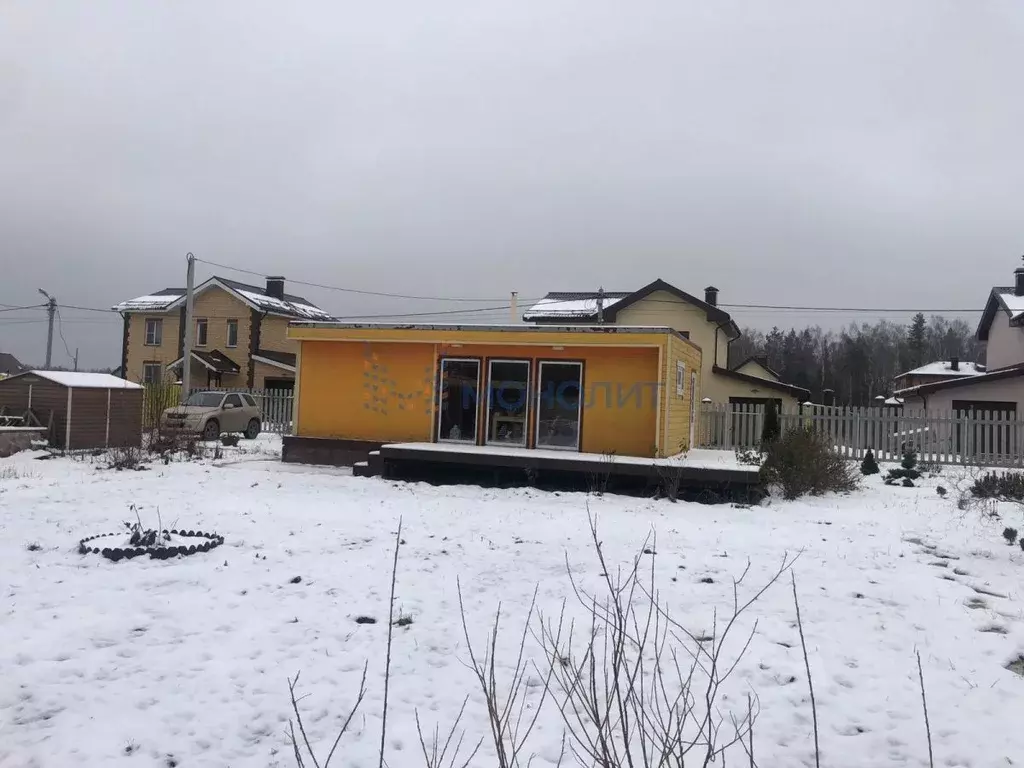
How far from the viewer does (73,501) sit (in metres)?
9.52

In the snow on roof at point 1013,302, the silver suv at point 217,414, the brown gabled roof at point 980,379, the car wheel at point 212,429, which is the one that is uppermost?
the snow on roof at point 1013,302

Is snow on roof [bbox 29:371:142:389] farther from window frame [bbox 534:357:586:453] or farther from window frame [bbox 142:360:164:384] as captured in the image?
window frame [bbox 142:360:164:384]

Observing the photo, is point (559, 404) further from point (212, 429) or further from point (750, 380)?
point (750, 380)

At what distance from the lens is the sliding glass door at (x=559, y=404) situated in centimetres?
1354

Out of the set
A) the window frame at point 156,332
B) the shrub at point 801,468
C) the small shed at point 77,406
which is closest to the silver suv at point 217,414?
the small shed at point 77,406

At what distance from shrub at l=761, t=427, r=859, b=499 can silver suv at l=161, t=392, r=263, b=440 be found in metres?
14.3

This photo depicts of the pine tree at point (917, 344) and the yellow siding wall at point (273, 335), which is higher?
the pine tree at point (917, 344)

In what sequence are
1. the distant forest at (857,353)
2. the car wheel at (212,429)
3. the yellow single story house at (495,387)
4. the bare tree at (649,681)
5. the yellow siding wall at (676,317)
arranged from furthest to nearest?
1. the distant forest at (857,353)
2. the yellow siding wall at (676,317)
3. the car wheel at (212,429)
4. the yellow single story house at (495,387)
5. the bare tree at (649,681)

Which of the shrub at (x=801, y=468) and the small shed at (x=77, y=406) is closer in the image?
the shrub at (x=801, y=468)

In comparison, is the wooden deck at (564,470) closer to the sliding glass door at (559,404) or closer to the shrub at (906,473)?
the sliding glass door at (559,404)

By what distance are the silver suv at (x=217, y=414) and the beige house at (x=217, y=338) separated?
1109 centimetres

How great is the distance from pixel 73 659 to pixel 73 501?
582 centimetres

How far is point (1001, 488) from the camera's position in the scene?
1028 centimetres

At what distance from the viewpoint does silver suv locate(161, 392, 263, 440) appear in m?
19.6
